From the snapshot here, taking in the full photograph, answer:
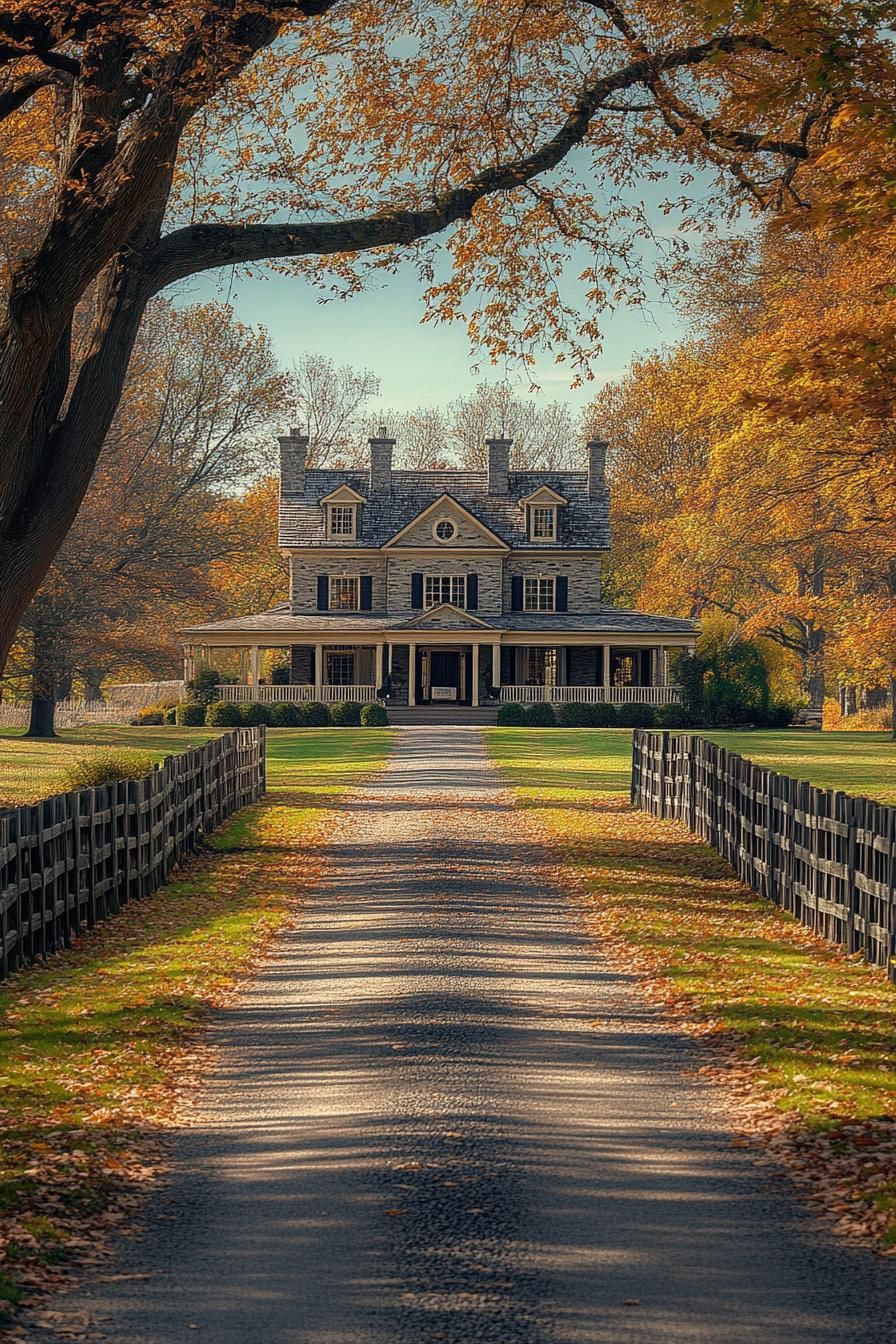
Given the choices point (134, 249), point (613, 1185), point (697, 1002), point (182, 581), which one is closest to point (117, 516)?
point (182, 581)

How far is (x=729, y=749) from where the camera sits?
37219 millimetres

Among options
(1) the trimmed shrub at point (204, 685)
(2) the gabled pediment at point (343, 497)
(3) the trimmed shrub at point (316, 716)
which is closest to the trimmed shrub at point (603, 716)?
(3) the trimmed shrub at point (316, 716)

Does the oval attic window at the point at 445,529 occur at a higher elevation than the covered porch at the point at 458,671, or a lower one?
higher

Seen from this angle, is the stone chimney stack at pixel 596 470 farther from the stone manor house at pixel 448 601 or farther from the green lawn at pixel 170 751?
the green lawn at pixel 170 751

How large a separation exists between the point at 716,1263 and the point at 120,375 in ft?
33.8

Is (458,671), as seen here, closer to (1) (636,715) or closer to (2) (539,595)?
(2) (539,595)

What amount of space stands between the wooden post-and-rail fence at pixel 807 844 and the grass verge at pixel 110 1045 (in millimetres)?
4595

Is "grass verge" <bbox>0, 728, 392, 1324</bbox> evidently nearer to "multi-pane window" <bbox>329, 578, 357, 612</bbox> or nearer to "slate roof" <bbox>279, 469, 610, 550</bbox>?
"multi-pane window" <bbox>329, 578, 357, 612</bbox>

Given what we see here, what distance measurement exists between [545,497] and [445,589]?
5316 mm

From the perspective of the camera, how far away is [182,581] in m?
45.7

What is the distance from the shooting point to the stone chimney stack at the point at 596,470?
6000 cm

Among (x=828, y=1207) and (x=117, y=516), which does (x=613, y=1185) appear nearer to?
(x=828, y=1207)

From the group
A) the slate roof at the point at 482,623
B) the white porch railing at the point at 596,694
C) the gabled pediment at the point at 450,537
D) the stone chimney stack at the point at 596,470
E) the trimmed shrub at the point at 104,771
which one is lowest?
the trimmed shrub at the point at 104,771

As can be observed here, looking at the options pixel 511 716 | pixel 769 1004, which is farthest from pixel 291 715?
pixel 769 1004
